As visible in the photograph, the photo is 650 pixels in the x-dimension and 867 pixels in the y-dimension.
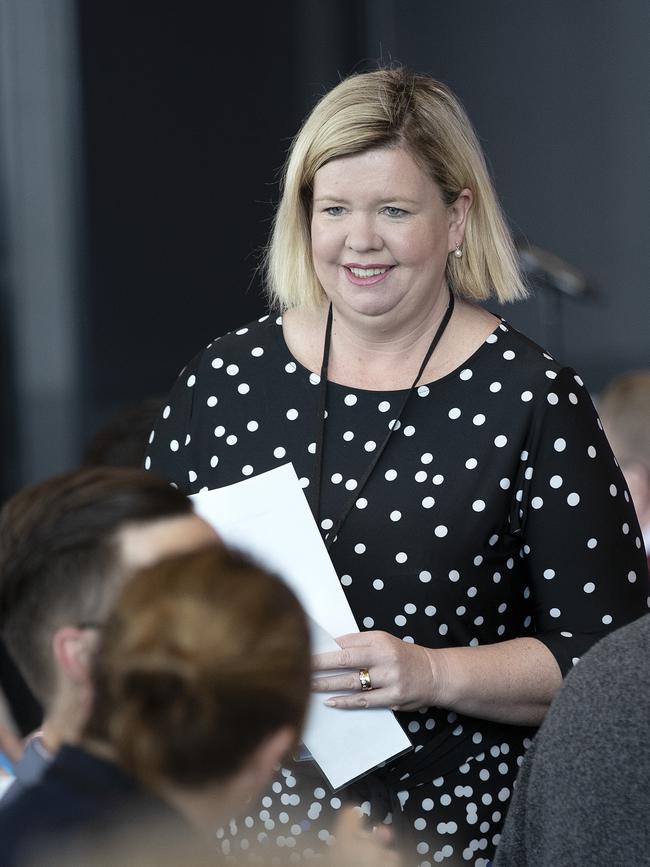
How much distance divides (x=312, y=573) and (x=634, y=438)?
1.49 m

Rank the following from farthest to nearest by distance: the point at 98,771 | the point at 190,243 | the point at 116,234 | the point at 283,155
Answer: the point at 283,155, the point at 190,243, the point at 116,234, the point at 98,771

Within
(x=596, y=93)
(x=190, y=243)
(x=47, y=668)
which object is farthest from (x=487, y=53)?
(x=47, y=668)

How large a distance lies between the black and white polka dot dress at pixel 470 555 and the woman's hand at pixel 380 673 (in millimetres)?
134

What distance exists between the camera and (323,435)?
2045 mm

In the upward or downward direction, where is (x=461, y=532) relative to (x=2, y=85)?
downward

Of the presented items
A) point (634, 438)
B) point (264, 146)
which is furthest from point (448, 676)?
point (264, 146)

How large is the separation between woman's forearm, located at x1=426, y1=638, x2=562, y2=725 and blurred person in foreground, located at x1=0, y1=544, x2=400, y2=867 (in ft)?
2.27

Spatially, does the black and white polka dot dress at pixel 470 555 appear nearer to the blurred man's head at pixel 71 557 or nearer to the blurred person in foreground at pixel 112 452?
the blurred man's head at pixel 71 557

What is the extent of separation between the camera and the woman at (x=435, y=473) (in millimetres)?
1910

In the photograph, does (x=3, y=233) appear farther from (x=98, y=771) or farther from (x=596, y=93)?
(x=98, y=771)

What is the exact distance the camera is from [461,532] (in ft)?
6.34

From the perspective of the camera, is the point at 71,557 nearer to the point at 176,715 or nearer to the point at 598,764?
the point at 176,715

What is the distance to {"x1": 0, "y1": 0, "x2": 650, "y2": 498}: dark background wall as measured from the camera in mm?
5414

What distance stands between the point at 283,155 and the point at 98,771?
550 cm
